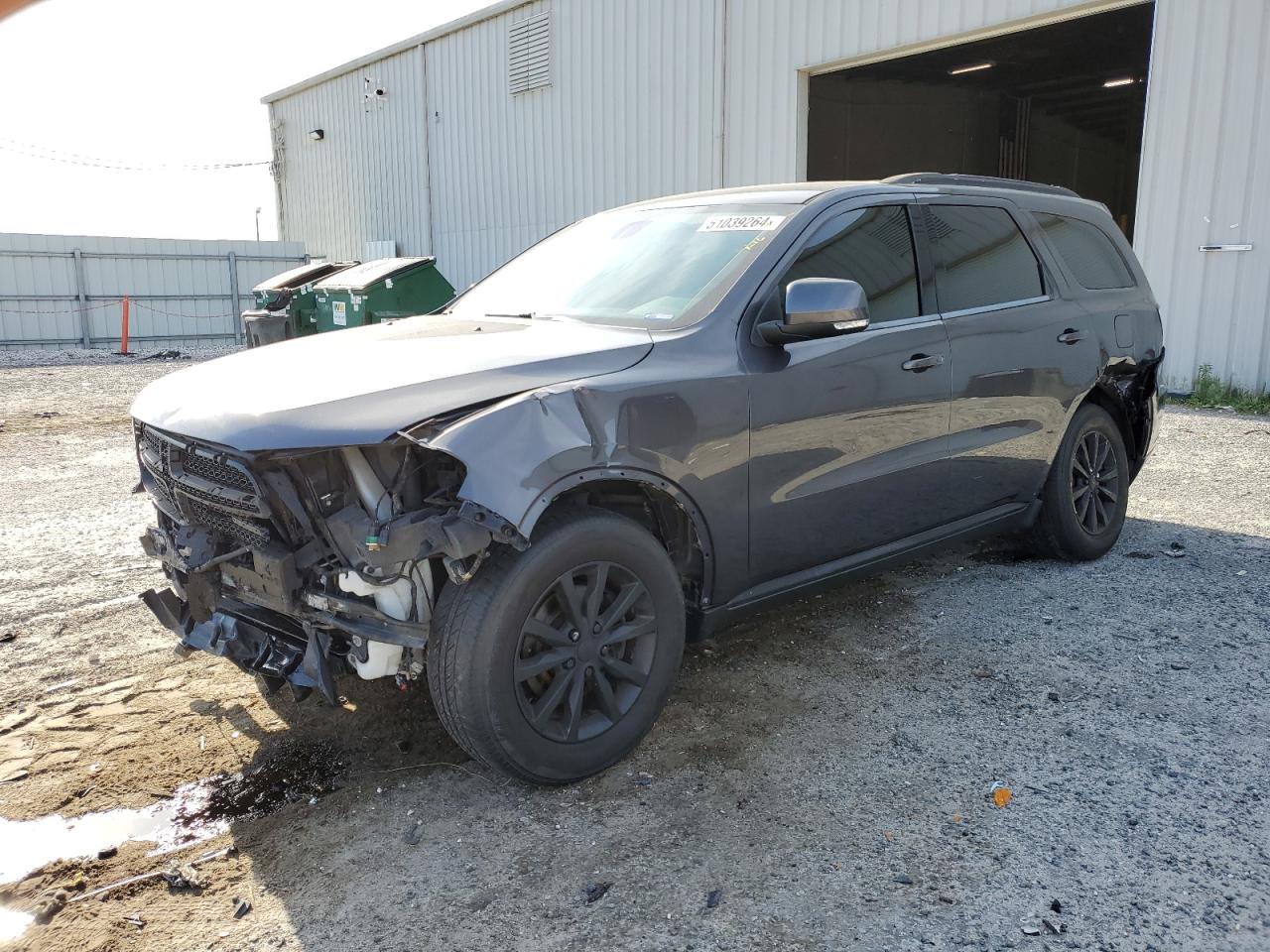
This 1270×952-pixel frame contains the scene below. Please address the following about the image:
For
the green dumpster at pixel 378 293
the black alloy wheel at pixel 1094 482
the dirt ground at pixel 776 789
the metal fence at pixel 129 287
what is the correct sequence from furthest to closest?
1. the metal fence at pixel 129 287
2. the green dumpster at pixel 378 293
3. the black alloy wheel at pixel 1094 482
4. the dirt ground at pixel 776 789

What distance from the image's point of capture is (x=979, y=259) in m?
4.26

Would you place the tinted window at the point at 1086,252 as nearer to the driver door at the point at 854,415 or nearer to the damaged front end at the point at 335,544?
the driver door at the point at 854,415

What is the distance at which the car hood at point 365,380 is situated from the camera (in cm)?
254

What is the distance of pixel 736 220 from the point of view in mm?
3701

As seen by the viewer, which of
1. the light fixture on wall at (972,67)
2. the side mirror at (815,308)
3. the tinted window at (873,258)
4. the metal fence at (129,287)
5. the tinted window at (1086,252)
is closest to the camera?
the side mirror at (815,308)

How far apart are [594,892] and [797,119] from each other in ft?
41.6

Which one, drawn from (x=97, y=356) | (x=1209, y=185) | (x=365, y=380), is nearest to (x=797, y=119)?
(x=1209, y=185)

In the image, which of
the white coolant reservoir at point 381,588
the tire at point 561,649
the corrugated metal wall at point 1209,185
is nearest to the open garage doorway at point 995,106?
the corrugated metal wall at point 1209,185

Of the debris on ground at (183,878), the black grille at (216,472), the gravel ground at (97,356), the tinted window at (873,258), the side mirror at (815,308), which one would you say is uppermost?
the tinted window at (873,258)

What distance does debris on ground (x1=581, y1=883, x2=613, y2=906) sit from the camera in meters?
2.44

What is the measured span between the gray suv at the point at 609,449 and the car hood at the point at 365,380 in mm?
11

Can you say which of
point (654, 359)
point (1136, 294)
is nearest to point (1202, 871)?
point (654, 359)

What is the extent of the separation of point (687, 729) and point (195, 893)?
155 cm

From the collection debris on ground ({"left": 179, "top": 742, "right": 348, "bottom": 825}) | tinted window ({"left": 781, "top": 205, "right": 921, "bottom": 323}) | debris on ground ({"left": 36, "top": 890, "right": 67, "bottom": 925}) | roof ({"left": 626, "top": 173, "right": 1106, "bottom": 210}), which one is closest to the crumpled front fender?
tinted window ({"left": 781, "top": 205, "right": 921, "bottom": 323})
